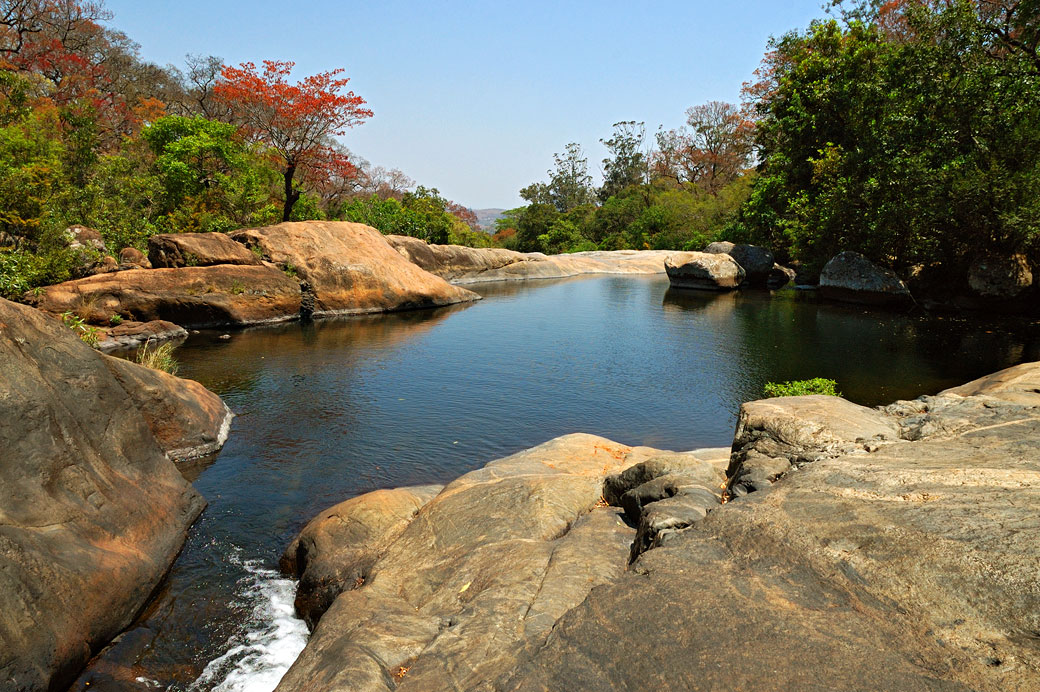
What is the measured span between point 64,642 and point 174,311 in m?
17.5

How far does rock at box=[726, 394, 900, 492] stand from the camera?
5500 mm

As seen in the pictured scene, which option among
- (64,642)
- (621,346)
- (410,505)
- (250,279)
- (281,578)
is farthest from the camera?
(250,279)

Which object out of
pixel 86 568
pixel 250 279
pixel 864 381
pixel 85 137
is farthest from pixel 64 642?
pixel 85 137

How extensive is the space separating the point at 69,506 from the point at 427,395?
27.1 ft

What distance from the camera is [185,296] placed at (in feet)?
66.8

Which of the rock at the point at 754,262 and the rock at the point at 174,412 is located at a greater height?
the rock at the point at 754,262

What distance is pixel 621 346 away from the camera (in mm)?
19312

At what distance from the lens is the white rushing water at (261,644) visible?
5180 millimetres

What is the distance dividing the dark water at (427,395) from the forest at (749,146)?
14.6 feet

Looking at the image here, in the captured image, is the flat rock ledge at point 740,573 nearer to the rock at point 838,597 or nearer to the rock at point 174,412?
the rock at point 838,597

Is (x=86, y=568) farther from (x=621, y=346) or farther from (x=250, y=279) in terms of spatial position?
(x=250, y=279)

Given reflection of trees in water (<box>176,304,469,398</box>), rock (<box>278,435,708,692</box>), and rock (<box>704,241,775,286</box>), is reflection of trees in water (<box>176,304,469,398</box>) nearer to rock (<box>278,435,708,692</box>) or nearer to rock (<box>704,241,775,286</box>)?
rock (<box>278,435,708,692</box>)

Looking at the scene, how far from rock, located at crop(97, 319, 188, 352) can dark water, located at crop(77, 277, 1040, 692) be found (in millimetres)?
836

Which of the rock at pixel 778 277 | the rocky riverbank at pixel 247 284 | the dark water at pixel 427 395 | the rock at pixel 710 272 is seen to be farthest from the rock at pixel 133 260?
the rock at pixel 778 277
